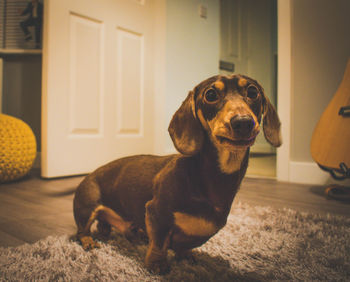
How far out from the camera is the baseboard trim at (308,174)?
7.22 ft

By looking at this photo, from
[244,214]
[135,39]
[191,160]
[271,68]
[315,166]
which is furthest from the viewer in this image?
[271,68]

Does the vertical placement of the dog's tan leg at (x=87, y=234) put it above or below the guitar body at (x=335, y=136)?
below

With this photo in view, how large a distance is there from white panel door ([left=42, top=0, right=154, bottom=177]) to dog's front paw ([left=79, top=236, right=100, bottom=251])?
141cm

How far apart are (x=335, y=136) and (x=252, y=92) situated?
1.25 meters

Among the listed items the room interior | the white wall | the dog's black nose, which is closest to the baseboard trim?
the room interior

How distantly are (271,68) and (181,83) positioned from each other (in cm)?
250

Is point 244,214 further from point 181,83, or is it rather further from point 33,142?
point 181,83

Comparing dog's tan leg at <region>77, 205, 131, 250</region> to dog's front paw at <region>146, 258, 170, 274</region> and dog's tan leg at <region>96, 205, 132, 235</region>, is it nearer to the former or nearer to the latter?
dog's tan leg at <region>96, 205, 132, 235</region>

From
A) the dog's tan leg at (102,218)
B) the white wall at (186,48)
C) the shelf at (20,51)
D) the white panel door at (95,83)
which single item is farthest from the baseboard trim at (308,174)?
the shelf at (20,51)

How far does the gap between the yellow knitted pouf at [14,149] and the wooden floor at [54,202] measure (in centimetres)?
9

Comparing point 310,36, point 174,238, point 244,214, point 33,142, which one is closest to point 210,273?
point 174,238

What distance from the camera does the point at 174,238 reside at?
2.57 feet

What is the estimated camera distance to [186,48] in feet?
10.3

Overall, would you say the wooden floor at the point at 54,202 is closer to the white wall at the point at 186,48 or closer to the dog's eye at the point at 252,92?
the dog's eye at the point at 252,92
